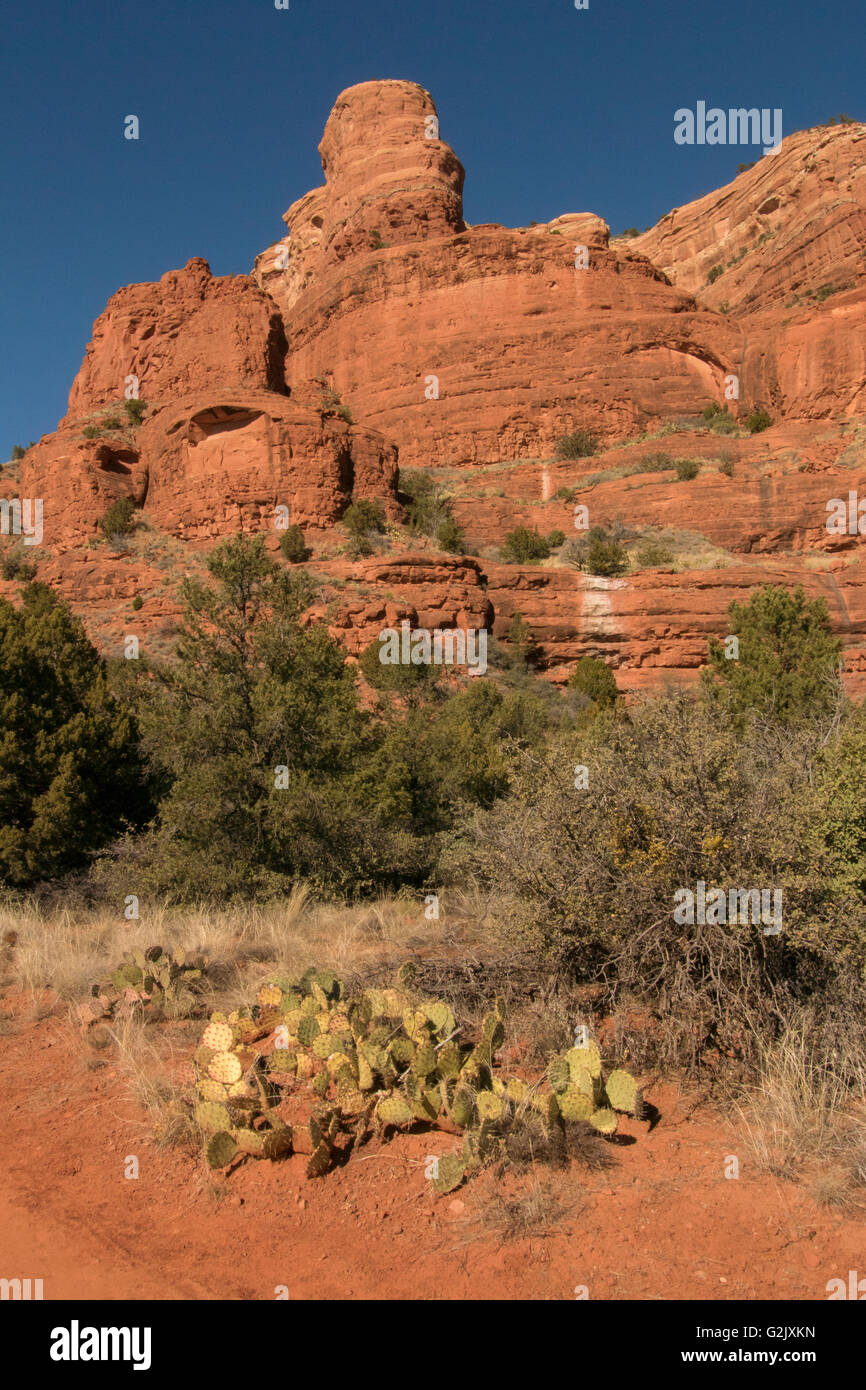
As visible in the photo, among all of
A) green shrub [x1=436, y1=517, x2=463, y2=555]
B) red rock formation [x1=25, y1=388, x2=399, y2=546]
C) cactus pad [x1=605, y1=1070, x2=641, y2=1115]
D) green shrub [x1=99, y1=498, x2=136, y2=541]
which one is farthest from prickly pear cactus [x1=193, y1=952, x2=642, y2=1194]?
green shrub [x1=99, y1=498, x2=136, y2=541]

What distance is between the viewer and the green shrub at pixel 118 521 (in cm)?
3247

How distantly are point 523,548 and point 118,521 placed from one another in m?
16.3

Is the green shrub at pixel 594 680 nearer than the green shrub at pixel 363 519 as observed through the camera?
Yes

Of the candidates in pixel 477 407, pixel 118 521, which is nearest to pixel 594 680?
pixel 118 521

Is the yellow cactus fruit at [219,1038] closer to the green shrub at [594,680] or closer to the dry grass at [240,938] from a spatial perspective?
the dry grass at [240,938]

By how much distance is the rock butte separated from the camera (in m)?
27.9

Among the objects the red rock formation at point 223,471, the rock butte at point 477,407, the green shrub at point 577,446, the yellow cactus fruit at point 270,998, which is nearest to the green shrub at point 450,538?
the rock butte at point 477,407

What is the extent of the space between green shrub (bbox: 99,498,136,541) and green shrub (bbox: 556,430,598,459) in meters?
20.5

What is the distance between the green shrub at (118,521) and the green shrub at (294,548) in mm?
8123

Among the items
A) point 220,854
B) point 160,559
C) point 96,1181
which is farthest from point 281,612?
point 160,559

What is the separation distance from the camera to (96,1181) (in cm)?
402

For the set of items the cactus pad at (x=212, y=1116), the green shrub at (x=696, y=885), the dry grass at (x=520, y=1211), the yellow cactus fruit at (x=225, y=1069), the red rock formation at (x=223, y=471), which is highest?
the red rock formation at (x=223, y=471)

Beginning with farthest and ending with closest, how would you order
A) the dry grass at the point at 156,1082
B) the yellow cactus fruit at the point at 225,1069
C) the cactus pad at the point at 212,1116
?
the yellow cactus fruit at the point at 225,1069 → the dry grass at the point at 156,1082 → the cactus pad at the point at 212,1116

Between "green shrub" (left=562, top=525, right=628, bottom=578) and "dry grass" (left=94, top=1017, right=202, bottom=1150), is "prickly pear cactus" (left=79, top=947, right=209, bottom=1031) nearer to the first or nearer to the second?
"dry grass" (left=94, top=1017, right=202, bottom=1150)
